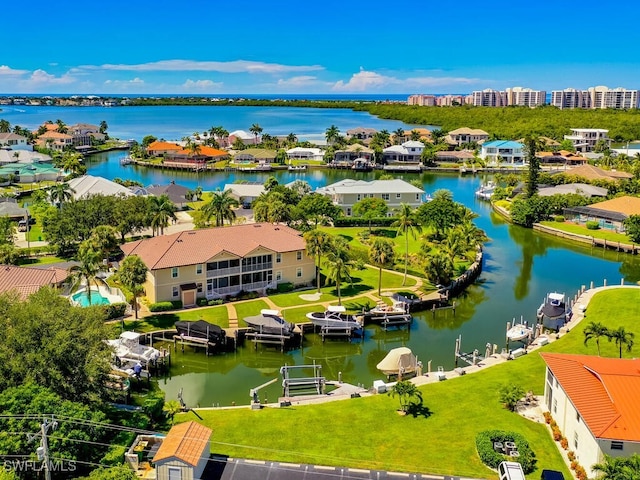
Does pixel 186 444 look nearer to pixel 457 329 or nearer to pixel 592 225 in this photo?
pixel 457 329

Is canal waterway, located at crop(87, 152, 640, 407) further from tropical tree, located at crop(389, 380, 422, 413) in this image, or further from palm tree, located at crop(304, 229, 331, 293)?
palm tree, located at crop(304, 229, 331, 293)

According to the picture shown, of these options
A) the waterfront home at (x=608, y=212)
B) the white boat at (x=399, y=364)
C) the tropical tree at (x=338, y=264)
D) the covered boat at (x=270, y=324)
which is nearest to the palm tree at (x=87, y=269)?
the covered boat at (x=270, y=324)

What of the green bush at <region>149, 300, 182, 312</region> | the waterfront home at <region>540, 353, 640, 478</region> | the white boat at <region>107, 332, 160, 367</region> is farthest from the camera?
the green bush at <region>149, 300, 182, 312</region>

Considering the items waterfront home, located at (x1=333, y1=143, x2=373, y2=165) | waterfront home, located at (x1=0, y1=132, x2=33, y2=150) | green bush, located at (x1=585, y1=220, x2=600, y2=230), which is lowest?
green bush, located at (x1=585, y1=220, x2=600, y2=230)

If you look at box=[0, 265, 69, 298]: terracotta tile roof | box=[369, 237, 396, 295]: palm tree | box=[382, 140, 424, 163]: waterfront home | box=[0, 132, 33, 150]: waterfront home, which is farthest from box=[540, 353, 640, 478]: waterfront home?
box=[0, 132, 33, 150]: waterfront home

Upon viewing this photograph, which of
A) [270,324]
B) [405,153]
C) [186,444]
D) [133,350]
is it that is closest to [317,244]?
[270,324]

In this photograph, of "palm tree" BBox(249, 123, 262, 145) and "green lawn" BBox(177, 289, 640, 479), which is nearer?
"green lawn" BBox(177, 289, 640, 479)

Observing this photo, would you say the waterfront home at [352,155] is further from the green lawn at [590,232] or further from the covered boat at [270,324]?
the covered boat at [270,324]

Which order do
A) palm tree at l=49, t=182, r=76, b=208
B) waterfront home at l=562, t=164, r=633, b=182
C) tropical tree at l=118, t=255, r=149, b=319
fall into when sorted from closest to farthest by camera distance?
tropical tree at l=118, t=255, r=149, b=319
palm tree at l=49, t=182, r=76, b=208
waterfront home at l=562, t=164, r=633, b=182
